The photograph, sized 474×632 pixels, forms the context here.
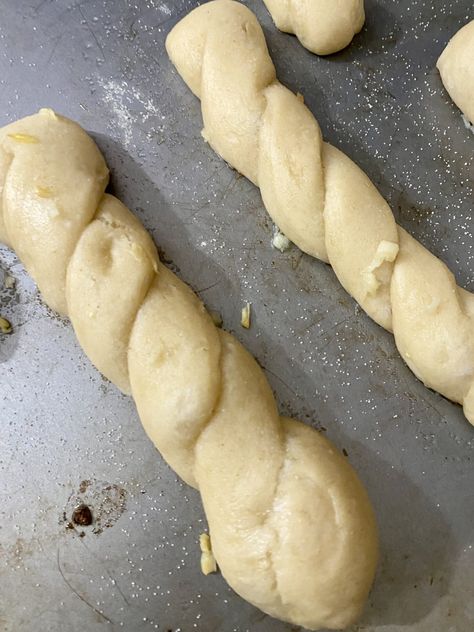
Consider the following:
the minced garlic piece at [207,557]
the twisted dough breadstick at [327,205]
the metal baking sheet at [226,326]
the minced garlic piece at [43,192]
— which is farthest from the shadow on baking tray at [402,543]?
the minced garlic piece at [43,192]

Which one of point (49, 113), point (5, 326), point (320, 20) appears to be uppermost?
point (320, 20)

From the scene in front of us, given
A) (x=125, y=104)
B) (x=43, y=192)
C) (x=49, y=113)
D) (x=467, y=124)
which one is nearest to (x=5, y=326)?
(x=43, y=192)

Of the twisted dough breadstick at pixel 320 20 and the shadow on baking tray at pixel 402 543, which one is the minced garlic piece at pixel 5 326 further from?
the twisted dough breadstick at pixel 320 20

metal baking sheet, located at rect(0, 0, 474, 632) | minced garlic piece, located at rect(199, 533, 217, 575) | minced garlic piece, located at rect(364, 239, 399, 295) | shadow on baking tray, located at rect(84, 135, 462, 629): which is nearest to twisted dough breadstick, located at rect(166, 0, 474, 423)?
minced garlic piece, located at rect(364, 239, 399, 295)

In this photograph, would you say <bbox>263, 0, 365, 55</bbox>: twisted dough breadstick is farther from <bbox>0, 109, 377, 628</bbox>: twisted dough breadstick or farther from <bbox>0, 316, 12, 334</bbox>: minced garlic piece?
<bbox>0, 316, 12, 334</bbox>: minced garlic piece

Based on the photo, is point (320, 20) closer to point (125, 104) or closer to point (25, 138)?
point (125, 104)

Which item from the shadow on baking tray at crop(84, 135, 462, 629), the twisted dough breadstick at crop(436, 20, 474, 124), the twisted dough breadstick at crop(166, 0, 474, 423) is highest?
the twisted dough breadstick at crop(436, 20, 474, 124)
